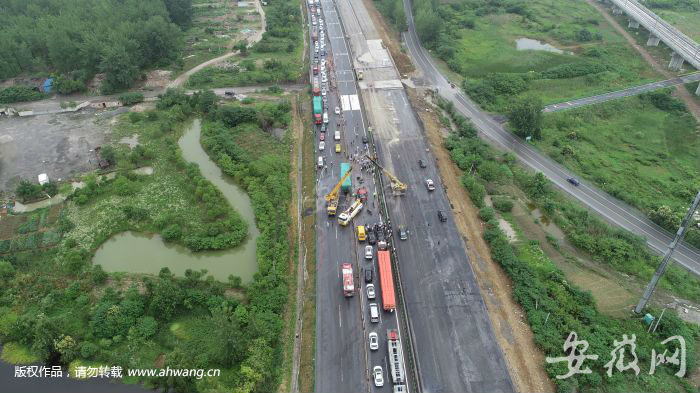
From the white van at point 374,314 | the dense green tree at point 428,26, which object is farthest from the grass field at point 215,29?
the white van at point 374,314

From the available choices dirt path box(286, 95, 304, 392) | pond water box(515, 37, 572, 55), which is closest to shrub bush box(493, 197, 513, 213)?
dirt path box(286, 95, 304, 392)

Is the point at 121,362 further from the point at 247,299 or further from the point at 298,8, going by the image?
the point at 298,8

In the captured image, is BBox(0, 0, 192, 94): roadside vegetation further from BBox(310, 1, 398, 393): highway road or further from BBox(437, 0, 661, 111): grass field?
BBox(437, 0, 661, 111): grass field

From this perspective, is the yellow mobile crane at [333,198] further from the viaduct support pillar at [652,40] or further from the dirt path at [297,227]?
the viaduct support pillar at [652,40]

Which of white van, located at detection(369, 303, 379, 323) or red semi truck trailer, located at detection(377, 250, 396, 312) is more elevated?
red semi truck trailer, located at detection(377, 250, 396, 312)

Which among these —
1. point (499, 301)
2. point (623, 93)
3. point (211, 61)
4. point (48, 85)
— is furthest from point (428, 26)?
point (48, 85)

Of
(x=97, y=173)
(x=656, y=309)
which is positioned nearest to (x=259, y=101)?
(x=97, y=173)
